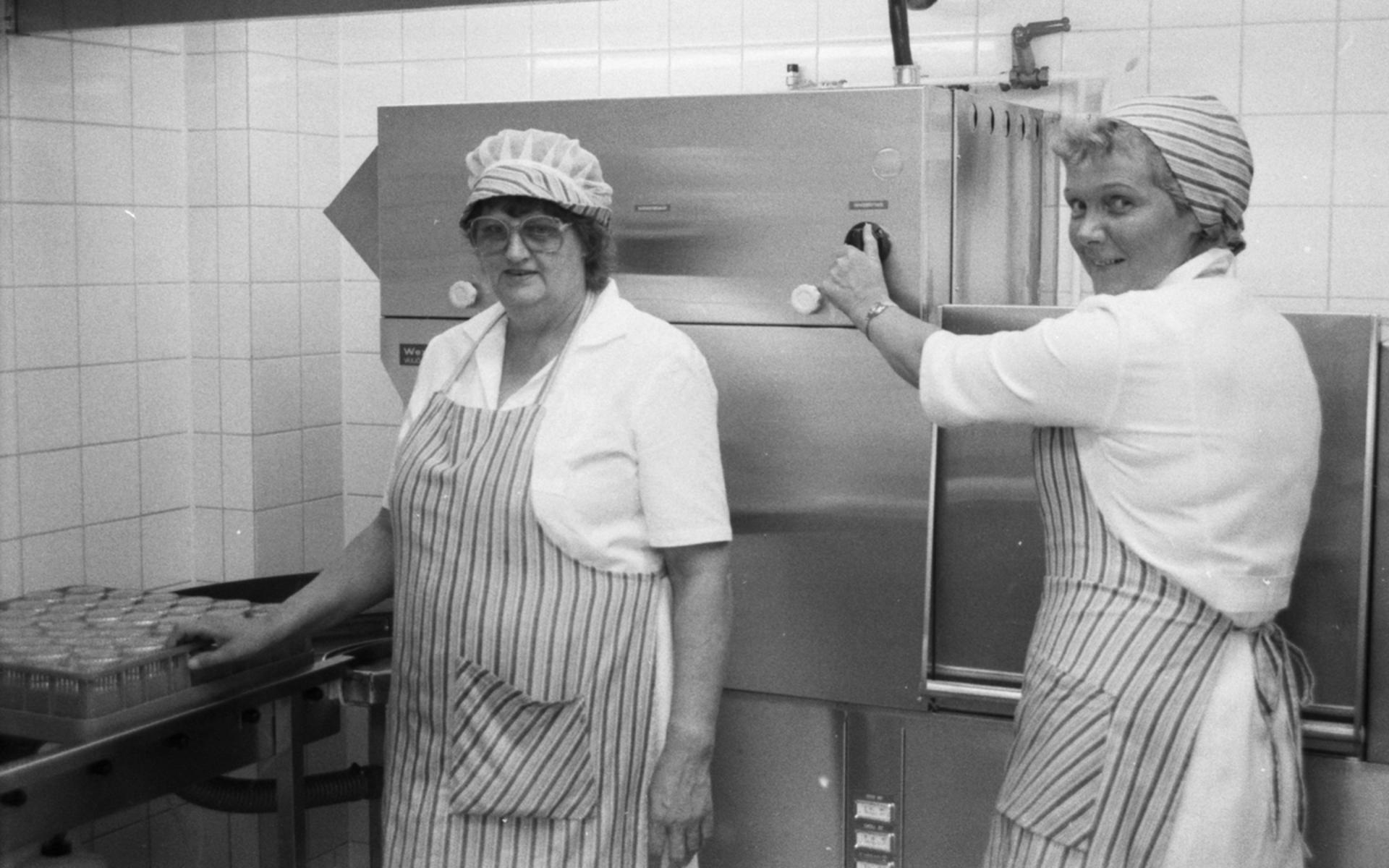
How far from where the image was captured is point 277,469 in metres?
3.47

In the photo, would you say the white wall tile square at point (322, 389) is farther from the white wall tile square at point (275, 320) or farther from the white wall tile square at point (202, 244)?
the white wall tile square at point (202, 244)

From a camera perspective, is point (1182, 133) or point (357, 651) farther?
point (357, 651)

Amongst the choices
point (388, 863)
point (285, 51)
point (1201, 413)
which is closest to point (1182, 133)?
point (1201, 413)

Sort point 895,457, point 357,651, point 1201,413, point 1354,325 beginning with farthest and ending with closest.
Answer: point 357,651 → point 895,457 → point 1354,325 → point 1201,413

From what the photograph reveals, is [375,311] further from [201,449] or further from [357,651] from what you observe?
[357,651]

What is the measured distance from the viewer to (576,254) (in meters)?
2.03

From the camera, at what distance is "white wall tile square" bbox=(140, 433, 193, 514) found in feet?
10.9

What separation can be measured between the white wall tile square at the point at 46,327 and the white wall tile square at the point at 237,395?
35 centimetres

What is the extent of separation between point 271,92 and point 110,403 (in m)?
0.75

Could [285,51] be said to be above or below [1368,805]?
above

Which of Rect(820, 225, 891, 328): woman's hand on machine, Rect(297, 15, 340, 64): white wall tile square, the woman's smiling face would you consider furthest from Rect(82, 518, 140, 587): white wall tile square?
the woman's smiling face

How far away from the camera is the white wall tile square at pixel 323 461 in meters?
3.57

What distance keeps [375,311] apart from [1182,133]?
90.0 inches

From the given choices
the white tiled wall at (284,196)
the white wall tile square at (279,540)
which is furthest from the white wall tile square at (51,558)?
the white wall tile square at (279,540)
